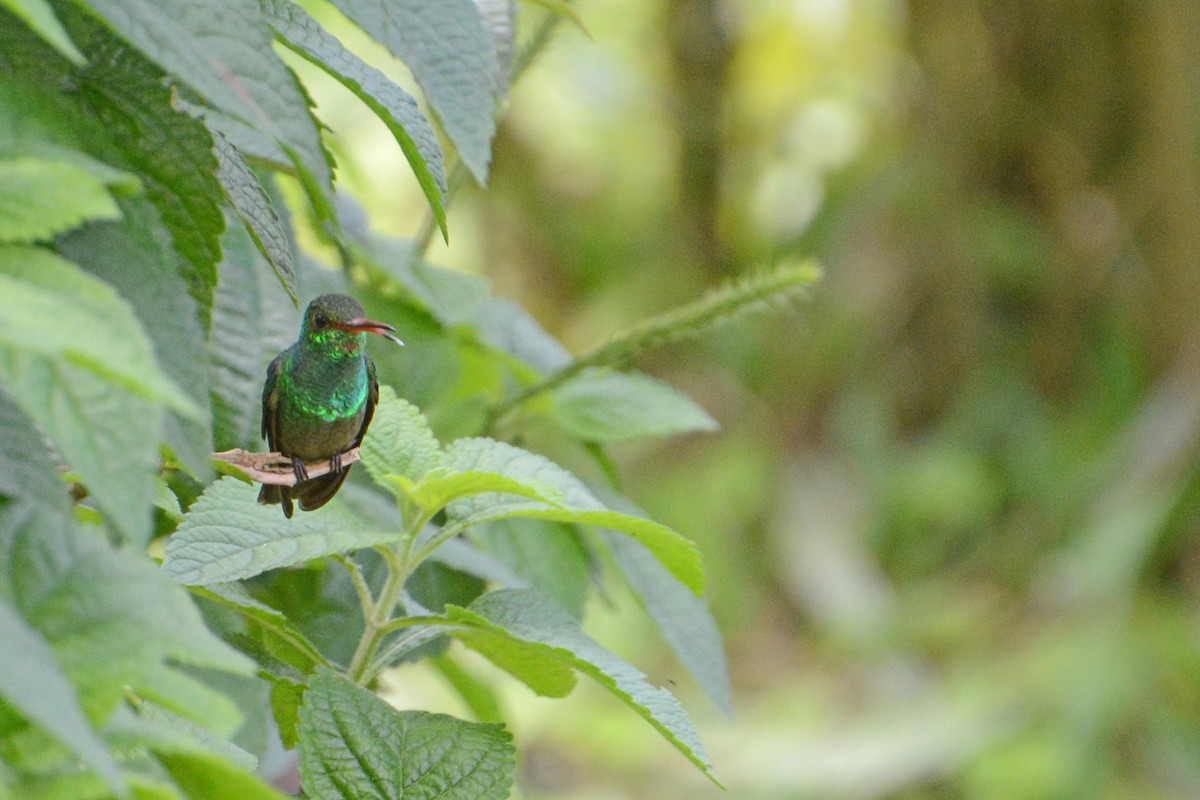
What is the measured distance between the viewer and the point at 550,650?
0.49 m

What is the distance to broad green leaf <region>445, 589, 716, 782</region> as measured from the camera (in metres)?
0.47

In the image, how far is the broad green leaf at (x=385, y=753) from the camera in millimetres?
484

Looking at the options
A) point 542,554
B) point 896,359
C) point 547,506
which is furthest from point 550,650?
point 896,359

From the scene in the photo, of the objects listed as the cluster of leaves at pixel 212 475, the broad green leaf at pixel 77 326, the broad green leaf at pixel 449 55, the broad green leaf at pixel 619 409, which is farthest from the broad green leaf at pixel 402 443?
the broad green leaf at pixel 619 409

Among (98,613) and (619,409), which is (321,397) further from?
(619,409)

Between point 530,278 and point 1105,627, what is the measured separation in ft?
6.10

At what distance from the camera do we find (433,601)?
736 millimetres

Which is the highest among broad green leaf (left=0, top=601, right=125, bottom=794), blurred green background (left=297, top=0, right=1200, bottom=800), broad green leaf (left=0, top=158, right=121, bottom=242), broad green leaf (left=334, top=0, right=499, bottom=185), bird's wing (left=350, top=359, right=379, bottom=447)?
blurred green background (left=297, top=0, right=1200, bottom=800)

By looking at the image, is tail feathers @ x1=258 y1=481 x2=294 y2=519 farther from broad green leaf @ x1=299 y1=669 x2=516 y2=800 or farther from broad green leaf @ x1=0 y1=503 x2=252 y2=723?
broad green leaf @ x1=0 y1=503 x2=252 y2=723

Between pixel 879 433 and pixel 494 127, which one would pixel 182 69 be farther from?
pixel 879 433

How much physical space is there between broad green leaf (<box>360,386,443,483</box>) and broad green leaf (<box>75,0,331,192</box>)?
169 millimetres

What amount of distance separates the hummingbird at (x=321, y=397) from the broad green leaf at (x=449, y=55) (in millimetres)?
100

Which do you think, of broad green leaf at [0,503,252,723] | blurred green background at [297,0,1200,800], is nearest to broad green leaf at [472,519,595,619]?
broad green leaf at [0,503,252,723]

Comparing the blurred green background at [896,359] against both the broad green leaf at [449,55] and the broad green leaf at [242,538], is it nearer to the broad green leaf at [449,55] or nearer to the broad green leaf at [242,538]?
the broad green leaf at [242,538]
